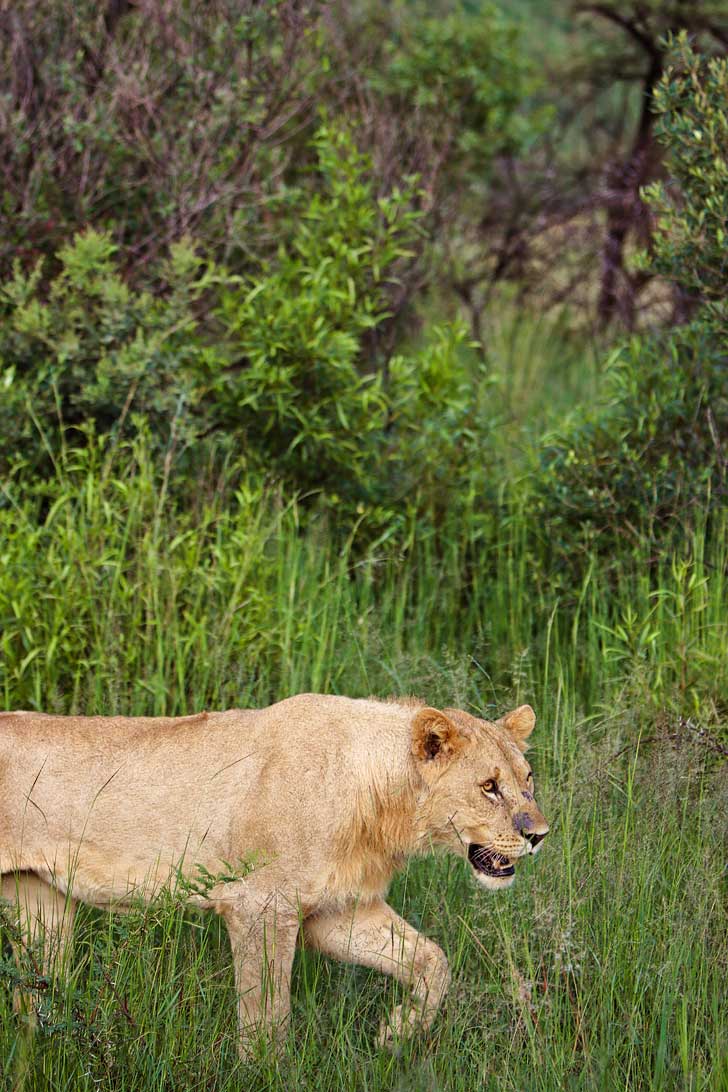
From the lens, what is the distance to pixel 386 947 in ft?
13.8

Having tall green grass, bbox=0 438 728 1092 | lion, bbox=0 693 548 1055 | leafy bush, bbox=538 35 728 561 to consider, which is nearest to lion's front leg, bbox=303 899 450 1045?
lion, bbox=0 693 548 1055

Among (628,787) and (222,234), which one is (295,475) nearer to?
(222,234)

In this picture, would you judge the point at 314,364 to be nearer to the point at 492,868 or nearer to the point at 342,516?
the point at 342,516

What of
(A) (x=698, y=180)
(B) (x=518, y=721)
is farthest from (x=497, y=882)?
(A) (x=698, y=180)

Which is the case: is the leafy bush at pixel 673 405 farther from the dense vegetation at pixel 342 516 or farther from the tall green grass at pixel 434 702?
the tall green grass at pixel 434 702

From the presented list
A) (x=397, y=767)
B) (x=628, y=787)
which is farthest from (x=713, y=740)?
(x=397, y=767)

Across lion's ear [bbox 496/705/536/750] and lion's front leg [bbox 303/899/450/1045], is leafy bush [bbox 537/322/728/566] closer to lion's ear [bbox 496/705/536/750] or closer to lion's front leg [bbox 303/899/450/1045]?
lion's ear [bbox 496/705/536/750]

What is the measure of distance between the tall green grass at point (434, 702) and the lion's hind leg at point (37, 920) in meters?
0.08

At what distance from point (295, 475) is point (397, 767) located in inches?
125

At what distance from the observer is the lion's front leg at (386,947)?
4.13m

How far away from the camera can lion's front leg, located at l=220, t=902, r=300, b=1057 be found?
13.1 feet

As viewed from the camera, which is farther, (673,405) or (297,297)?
(297,297)

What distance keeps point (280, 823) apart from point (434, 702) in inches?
57.1

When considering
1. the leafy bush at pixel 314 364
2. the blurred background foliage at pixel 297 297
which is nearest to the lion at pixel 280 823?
the blurred background foliage at pixel 297 297
